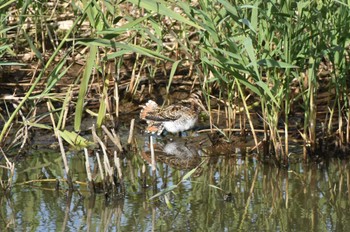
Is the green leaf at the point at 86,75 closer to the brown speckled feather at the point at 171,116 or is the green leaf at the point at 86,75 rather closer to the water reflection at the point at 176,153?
the water reflection at the point at 176,153

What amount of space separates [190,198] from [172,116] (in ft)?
5.92

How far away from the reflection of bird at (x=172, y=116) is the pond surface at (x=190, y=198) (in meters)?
0.49

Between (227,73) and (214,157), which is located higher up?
(227,73)

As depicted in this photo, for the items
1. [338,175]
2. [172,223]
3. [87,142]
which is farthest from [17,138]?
[338,175]

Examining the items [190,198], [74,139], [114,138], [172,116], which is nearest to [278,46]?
[190,198]

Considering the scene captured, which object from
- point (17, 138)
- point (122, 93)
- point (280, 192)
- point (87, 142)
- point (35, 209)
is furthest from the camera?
point (122, 93)

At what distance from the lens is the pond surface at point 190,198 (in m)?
5.50

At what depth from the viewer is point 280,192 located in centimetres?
617

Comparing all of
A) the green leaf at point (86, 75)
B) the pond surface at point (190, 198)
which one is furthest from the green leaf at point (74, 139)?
the green leaf at point (86, 75)

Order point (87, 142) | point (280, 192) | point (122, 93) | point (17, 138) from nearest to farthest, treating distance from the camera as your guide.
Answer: point (280, 192) → point (17, 138) → point (87, 142) → point (122, 93)

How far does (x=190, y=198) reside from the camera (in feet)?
19.7

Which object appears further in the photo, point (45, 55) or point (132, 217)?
point (45, 55)

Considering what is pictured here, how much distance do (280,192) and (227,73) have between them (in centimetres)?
114

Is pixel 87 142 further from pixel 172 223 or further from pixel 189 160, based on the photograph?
pixel 172 223
